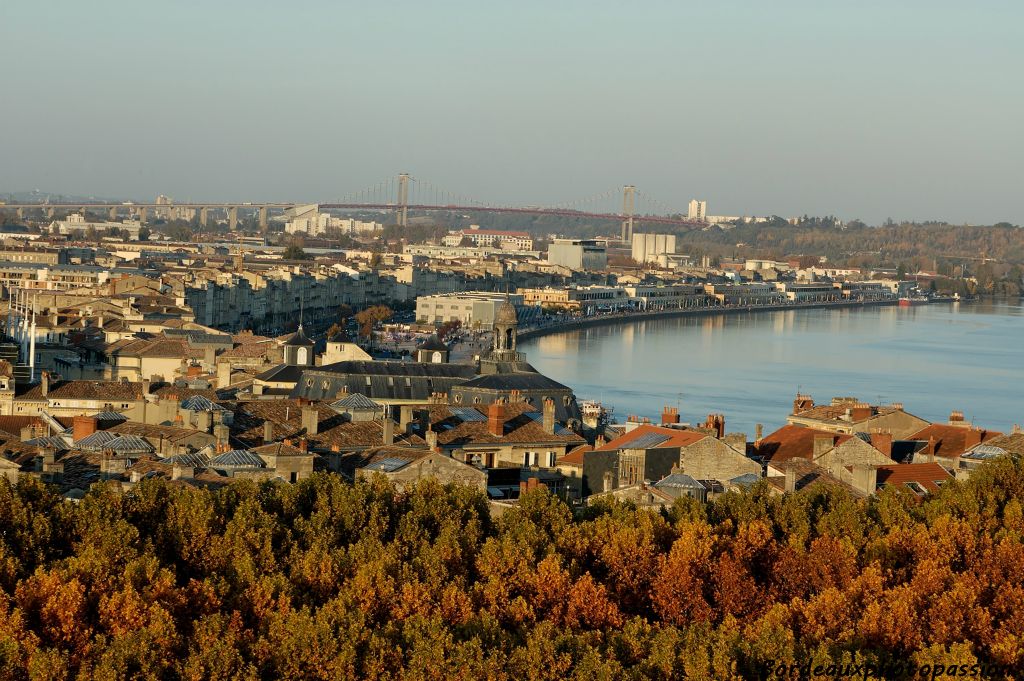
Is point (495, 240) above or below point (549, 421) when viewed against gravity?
below

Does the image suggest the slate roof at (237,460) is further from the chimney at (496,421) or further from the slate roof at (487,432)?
the chimney at (496,421)

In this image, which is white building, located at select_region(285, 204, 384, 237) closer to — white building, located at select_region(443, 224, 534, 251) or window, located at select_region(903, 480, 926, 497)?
white building, located at select_region(443, 224, 534, 251)

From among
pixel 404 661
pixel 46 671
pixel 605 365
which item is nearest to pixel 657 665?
pixel 404 661

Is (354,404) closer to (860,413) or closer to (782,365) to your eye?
(860,413)

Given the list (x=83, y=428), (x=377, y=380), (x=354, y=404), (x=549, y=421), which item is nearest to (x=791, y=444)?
(x=549, y=421)

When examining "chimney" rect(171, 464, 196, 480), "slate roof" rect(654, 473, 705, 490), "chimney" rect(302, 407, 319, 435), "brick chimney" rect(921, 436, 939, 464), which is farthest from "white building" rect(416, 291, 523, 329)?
"chimney" rect(171, 464, 196, 480)

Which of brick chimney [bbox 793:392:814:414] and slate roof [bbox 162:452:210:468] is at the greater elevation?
slate roof [bbox 162:452:210:468]

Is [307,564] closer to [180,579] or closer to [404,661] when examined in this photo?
[180,579]
